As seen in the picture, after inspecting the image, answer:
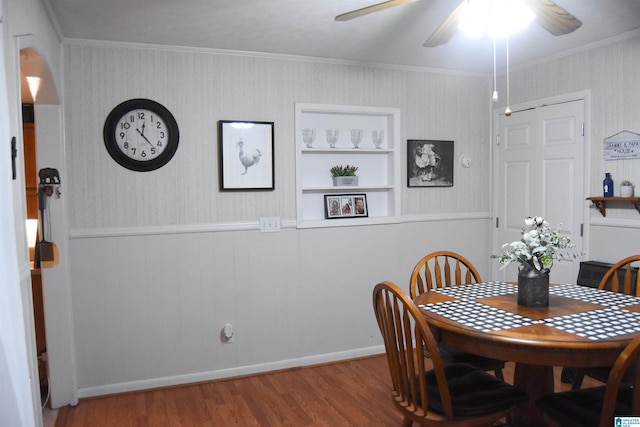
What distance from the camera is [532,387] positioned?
87.1 inches

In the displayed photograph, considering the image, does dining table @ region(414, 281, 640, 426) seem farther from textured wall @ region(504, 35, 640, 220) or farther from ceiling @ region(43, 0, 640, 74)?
ceiling @ region(43, 0, 640, 74)

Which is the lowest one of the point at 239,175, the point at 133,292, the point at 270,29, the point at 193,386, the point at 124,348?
the point at 193,386

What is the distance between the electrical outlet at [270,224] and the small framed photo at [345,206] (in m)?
0.44

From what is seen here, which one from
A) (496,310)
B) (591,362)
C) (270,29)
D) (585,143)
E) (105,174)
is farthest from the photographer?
(585,143)

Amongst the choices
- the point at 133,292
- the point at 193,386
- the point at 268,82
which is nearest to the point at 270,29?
the point at 268,82

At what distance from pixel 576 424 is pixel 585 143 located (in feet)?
7.69

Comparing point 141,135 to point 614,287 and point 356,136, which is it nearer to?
point 356,136

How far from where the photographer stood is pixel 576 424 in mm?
1799

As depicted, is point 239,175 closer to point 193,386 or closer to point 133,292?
point 133,292

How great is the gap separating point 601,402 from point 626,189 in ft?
6.00

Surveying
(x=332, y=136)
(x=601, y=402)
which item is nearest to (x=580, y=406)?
(x=601, y=402)

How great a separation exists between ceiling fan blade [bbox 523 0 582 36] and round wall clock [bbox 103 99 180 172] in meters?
2.32

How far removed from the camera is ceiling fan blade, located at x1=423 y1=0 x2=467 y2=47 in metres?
2.05

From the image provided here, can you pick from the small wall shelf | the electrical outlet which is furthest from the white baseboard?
the small wall shelf
